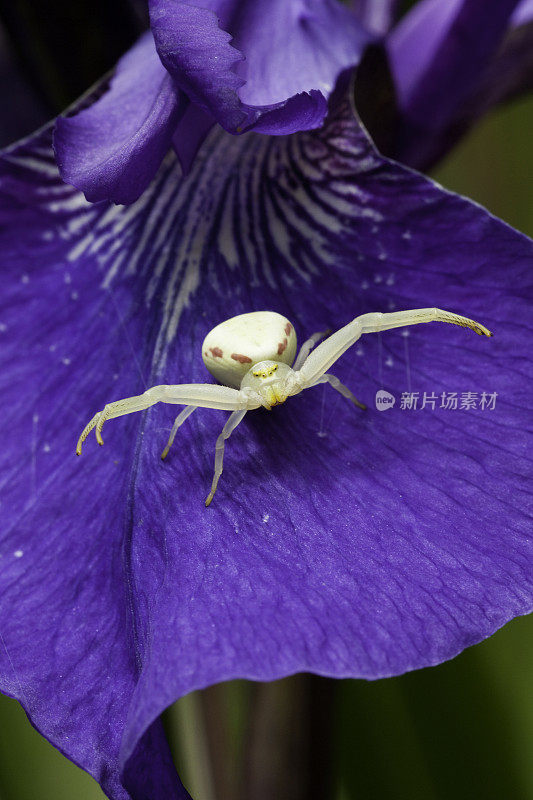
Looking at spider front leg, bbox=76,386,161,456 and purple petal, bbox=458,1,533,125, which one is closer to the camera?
spider front leg, bbox=76,386,161,456

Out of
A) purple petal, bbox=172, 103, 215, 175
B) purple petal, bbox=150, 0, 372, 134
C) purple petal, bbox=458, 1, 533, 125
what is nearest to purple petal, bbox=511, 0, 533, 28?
purple petal, bbox=458, 1, 533, 125

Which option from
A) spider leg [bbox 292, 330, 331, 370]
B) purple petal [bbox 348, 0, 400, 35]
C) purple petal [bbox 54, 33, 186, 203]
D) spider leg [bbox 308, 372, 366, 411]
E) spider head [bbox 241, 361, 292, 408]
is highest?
purple petal [bbox 54, 33, 186, 203]

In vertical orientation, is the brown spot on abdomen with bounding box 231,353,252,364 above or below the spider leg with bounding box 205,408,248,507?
above

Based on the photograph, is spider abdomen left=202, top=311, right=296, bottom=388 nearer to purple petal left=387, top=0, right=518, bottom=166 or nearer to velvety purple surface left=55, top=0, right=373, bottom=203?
velvety purple surface left=55, top=0, right=373, bottom=203

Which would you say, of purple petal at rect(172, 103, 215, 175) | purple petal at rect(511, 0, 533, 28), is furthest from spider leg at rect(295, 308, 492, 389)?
purple petal at rect(511, 0, 533, 28)

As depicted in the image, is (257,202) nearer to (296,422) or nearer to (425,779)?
(296,422)

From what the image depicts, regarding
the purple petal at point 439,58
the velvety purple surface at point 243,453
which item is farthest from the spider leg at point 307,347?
the purple petal at point 439,58

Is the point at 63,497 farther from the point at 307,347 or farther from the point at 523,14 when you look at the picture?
the point at 523,14
